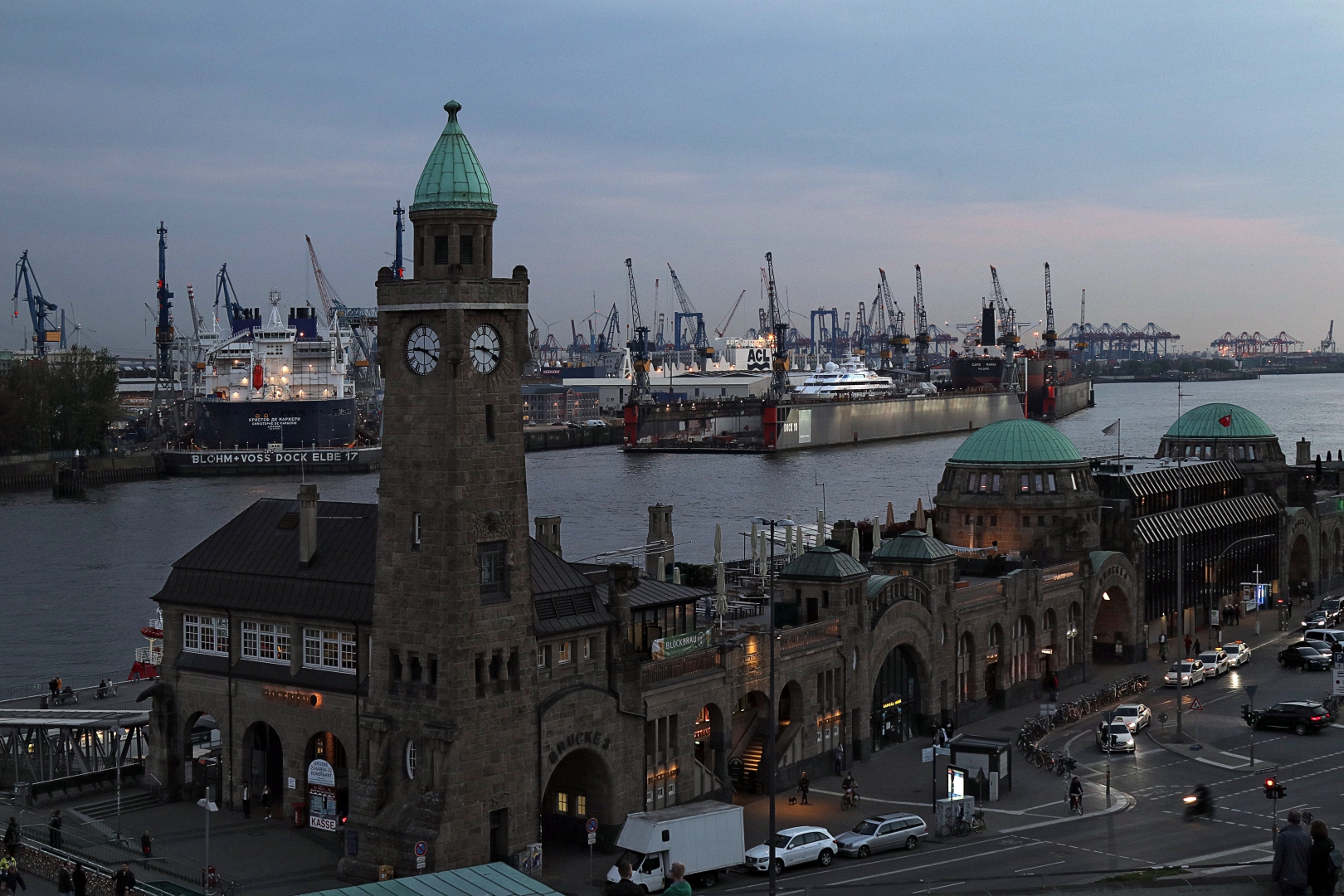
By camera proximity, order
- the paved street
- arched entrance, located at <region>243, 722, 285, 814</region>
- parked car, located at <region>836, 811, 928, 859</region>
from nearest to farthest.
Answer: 1. the paved street
2. parked car, located at <region>836, 811, 928, 859</region>
3. arched entrance, located at <region>243, 722, 285, 814</region>

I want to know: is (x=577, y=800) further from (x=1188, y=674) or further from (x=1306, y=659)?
(x=1306, y=659)

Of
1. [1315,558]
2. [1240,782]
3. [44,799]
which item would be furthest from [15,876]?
[1315,558]

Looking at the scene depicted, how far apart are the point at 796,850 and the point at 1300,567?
7273 cm

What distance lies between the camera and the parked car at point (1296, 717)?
221ft

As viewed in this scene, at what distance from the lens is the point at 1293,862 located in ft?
101

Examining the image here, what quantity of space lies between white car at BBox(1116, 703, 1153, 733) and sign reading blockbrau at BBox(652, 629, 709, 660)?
2234 centimetres

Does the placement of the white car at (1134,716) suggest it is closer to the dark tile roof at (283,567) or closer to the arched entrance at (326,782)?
the dark tile roof at (283,567)

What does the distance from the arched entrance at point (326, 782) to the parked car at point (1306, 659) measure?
168 feet

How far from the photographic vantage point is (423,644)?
47.0 m

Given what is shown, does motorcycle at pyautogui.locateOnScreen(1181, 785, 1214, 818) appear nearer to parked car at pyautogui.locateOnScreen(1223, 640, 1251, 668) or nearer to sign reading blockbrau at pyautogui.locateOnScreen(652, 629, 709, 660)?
sign reading blockbrau at pyautogui.locateOnScreen(652, 629, 709, 660)

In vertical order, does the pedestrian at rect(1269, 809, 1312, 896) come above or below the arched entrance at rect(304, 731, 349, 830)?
above

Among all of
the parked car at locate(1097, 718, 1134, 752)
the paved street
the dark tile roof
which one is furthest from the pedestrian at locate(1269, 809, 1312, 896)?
the parked car at locate(1097, 718, 1134, 752)

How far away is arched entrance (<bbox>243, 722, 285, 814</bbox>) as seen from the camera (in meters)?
53.0

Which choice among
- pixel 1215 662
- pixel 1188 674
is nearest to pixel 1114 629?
pixel 1215 662
